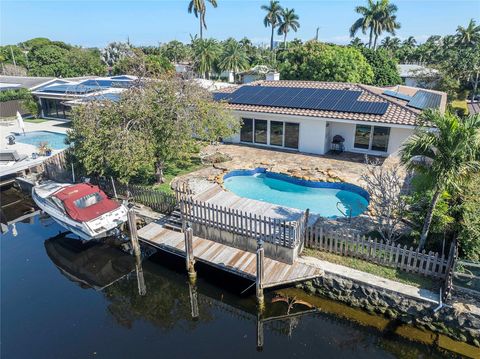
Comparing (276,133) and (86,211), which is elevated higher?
(276,133)

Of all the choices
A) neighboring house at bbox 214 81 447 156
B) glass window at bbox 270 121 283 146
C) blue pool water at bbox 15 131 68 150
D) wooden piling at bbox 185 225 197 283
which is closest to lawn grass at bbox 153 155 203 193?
neighboring house at bbox 214 81 447 156

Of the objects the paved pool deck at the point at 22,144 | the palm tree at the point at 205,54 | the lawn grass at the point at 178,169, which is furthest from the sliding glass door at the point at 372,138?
the palm tree at the point at 205,54

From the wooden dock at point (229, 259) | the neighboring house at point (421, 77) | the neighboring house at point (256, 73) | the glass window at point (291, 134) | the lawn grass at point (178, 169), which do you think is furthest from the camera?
the neighboring house at point (256, 73)

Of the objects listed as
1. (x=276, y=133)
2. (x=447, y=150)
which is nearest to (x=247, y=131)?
(x=276, y=133)

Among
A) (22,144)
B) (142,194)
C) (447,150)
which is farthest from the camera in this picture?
(22,144)

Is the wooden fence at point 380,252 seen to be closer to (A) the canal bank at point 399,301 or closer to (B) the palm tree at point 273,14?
(A) the canal bank at point 399,301

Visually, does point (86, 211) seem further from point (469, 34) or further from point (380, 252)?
point (469, 34)
